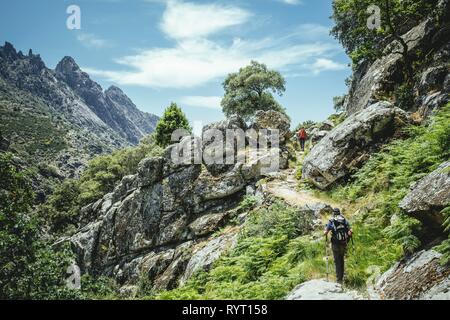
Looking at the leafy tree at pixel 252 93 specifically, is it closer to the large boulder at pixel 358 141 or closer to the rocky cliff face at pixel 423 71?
the rocky cliff face at pixel 423 71

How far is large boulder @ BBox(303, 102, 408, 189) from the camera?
18672mm

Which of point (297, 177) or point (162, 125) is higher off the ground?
point (162, 125)

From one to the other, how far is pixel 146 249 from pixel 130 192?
7100 millimetres

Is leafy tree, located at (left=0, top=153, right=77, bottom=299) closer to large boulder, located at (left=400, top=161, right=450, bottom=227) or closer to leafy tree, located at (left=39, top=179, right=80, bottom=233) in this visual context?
large boulder, located at (left=400, top=161, right=450, bottom=227)

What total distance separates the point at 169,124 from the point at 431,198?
156 feet

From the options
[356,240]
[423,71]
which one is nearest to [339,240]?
[356,240]

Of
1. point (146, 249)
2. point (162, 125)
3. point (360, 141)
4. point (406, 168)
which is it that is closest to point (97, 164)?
point (162, 125)

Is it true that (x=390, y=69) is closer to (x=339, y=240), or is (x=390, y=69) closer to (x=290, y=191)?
(x=290, y=191)

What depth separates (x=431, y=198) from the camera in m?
7.93

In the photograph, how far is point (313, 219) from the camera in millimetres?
13891

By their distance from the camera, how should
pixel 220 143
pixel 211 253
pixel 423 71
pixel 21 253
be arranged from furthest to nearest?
pixel 220 143 → pixel 423 71 → pixel 21 253 → pixel 211 253

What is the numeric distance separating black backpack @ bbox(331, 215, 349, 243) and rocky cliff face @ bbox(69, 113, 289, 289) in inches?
364

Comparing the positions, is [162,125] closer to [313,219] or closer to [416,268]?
[313,219]
